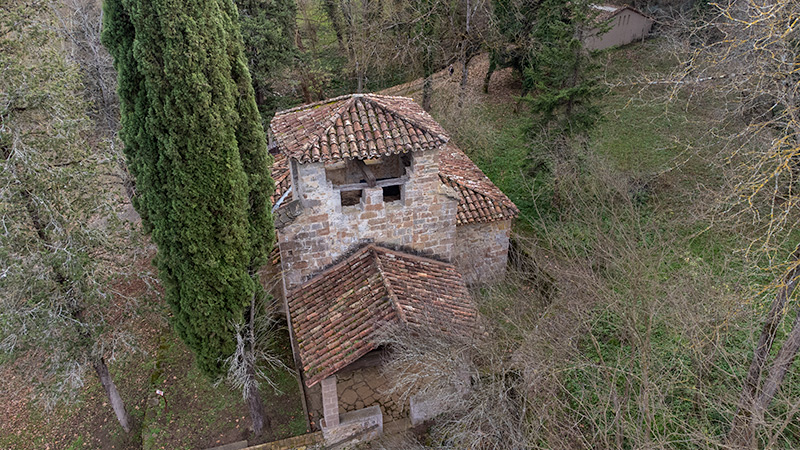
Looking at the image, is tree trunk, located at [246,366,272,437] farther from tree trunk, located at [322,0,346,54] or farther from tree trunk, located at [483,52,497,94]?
tree trunk, located at [322,0,346,54]

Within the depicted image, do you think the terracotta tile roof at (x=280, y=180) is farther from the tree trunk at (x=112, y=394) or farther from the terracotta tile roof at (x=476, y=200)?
the tree trunk at (x=112, y=394)

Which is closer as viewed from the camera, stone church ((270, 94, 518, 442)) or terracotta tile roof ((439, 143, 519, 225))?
stone church ((270, 94, 518, 442))

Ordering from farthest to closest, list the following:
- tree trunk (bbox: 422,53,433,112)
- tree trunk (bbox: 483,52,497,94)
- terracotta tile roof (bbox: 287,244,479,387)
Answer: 1. tree trunk (bbox: 483,52,497,94)
2. tree trunk (bbox: 422,53,433,112)
3. terracotta tile roof (bbox: 287,244,479,387)

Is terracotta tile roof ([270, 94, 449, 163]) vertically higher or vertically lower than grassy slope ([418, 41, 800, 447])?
higher

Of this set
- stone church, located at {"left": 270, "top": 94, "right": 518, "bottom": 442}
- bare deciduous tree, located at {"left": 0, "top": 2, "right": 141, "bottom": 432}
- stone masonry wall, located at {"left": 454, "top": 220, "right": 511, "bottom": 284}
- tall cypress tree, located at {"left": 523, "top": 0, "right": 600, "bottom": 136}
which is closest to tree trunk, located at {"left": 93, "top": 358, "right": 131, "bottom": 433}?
bare deciduous tree, located at {"left": 0, "top": 2, "right": 141, "bottom": 432}

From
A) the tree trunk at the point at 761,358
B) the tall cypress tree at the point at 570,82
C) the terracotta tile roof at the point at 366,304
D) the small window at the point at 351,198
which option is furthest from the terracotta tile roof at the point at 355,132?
the tree trunk at the point at 761,358

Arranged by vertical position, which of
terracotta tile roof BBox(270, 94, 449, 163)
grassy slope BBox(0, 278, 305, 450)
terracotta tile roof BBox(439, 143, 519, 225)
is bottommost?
grassy slope BBox(0, 278, 305, 450)
